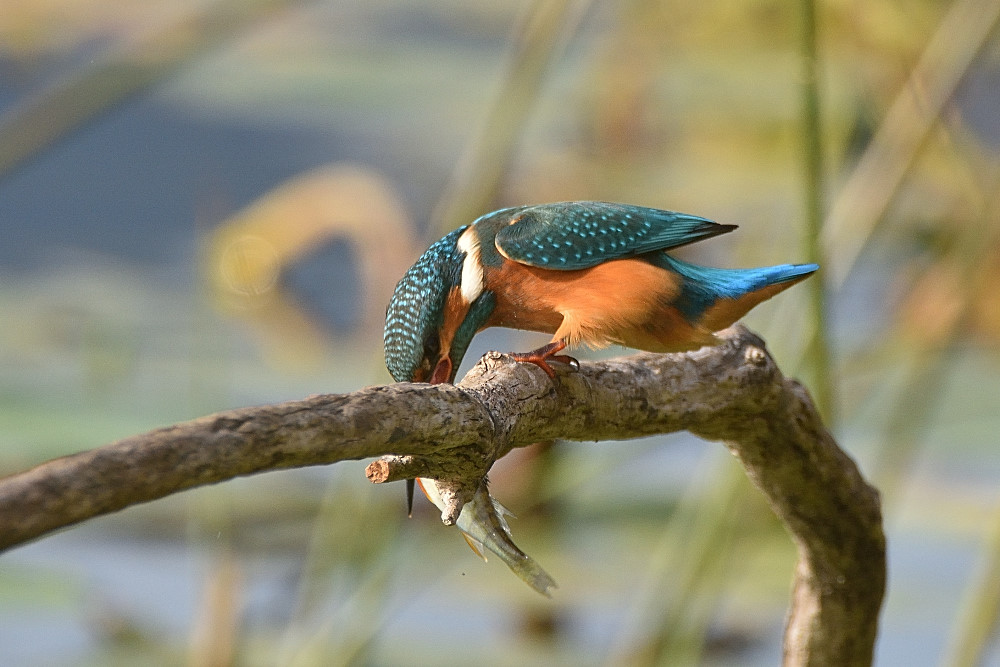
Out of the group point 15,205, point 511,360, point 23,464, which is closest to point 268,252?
point 23,464

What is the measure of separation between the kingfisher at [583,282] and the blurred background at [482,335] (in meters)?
0.11

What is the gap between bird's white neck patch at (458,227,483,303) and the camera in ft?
3.17

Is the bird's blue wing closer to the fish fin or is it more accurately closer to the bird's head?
the bird's head

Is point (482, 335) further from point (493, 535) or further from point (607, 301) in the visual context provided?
point (493, 535)

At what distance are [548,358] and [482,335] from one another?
184cm

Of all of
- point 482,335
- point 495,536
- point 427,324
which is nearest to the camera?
point 495,536

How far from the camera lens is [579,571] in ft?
7.29

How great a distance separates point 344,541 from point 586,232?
503mm

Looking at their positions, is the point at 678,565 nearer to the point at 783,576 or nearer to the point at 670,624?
the point at 670,624

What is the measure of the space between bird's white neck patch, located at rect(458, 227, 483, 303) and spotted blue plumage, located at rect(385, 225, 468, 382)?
0.8 inches

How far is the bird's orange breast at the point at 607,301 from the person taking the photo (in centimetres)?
95

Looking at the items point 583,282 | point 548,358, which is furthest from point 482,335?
point 548,358

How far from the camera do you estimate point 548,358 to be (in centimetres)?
86

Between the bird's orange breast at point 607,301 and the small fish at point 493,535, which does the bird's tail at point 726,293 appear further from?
the small fish at point 493,535
